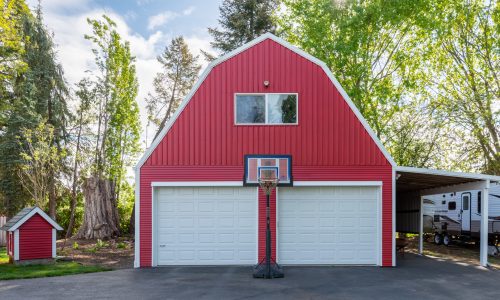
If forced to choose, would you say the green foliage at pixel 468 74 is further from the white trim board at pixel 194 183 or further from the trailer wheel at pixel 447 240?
the white trim board at pixel 194 183

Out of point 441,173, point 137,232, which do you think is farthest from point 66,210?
point 441,173

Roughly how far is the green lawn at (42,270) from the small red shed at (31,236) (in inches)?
14.4

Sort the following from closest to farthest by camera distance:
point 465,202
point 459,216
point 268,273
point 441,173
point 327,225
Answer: point 268,273 < point 441,173 < point 327,225 < point 465,202 < point 459,216

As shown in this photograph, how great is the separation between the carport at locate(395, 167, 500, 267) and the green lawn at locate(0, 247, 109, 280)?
873 cm

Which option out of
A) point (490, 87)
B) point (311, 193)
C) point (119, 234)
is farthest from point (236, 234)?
point (490, 87)

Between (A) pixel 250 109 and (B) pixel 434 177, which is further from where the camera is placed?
(B) pixel 434 177

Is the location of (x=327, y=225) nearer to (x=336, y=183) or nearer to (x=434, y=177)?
(x=336, y=183)

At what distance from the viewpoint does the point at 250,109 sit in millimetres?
11898

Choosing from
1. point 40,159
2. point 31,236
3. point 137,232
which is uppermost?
point 40,159

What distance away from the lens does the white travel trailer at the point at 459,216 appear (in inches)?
650

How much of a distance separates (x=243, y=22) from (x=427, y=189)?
13.5 m

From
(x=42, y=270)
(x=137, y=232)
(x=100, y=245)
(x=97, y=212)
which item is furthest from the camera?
(x=97, y=212)

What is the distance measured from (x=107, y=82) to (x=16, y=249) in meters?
10.7

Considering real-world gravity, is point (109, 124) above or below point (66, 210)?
above
